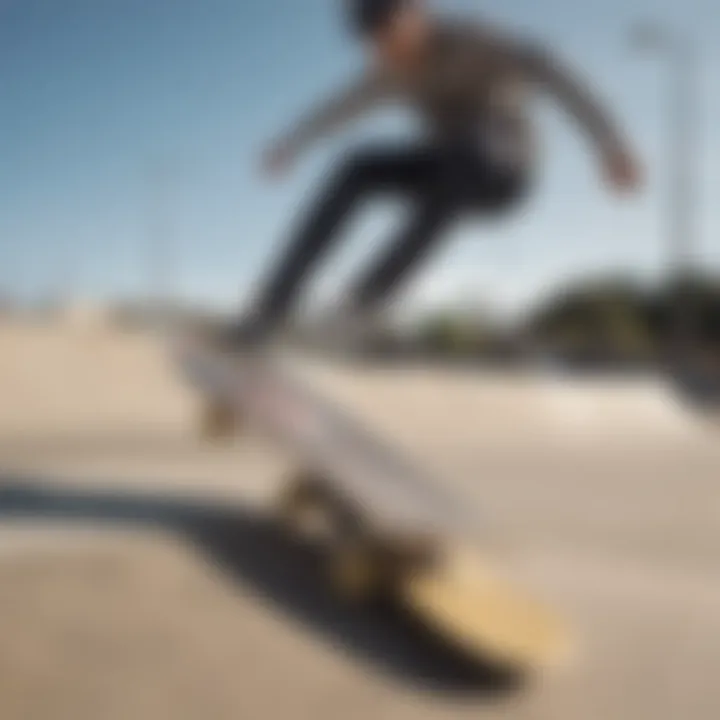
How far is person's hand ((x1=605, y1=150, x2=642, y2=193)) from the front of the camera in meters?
2.37

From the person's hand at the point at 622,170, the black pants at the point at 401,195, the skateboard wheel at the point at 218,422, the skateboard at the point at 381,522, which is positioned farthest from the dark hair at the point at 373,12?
the skateboard wheel at the point at 218,422

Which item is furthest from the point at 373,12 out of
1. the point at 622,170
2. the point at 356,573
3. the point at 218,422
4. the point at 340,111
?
the point at 356,573

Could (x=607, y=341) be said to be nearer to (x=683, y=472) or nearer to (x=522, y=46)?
(x=683, y=472)

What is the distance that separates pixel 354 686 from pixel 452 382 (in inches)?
300

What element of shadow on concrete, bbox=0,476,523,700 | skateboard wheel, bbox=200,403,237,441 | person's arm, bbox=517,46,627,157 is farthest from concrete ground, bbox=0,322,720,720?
person's arm, bbox=517,46,627,157

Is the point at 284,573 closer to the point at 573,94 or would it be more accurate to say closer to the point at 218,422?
the point at 218,422

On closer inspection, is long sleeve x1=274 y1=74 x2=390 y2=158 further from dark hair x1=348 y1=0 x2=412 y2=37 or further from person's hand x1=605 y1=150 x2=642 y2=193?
person's hand x1=605 y1=150 x2=642 y2=193

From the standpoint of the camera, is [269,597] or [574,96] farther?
[269,597]

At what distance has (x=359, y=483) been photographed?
8.09 feet

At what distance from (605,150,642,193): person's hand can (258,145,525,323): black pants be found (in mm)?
295

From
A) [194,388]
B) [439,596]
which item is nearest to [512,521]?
[439,596]

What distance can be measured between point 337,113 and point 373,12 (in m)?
0.33

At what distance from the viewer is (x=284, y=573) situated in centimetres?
268

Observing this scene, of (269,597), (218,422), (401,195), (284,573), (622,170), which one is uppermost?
(622,170)
